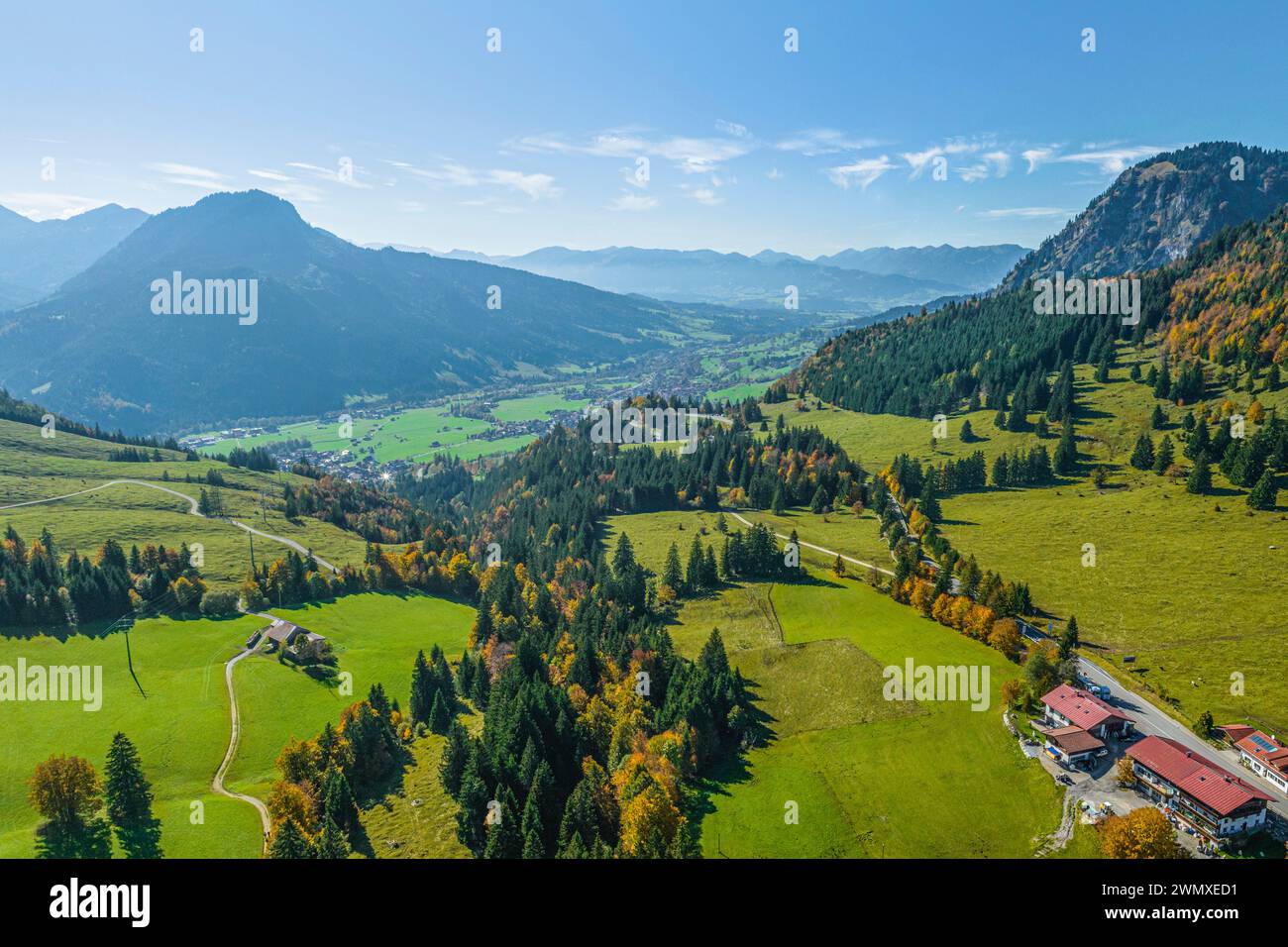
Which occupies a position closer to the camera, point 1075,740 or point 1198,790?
point 1198,790

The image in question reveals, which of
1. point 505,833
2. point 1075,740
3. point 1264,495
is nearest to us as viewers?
point 505,833

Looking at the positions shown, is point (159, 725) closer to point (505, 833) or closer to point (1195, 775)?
point (505, 833)

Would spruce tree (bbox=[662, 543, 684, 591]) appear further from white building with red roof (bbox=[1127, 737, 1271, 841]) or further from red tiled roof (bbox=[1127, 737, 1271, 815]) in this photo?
white building with red roof (bbox=[1127, 737, 1271, 841])

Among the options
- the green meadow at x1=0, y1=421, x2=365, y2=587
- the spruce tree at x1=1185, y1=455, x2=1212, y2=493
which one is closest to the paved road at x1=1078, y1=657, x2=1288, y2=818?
the spruce tree at x1=1185, y1=455, x2=1212, y2=493

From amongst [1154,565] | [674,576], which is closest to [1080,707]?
[1154,565]

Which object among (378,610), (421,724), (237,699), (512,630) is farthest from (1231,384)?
(237,699)

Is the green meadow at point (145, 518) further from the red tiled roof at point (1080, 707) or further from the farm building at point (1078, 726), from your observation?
the red tiled roof at point (1080, 707)
